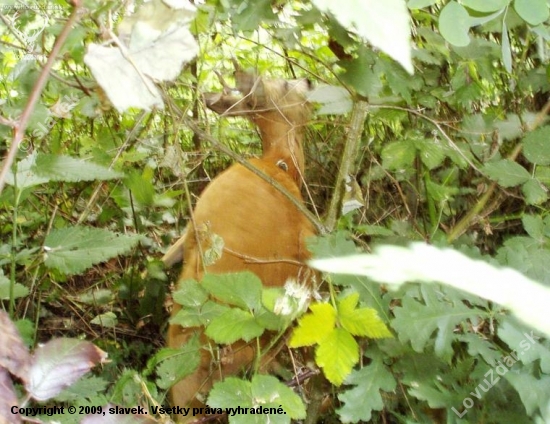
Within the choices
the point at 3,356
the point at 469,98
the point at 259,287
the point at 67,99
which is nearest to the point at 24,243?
the point at 67,99

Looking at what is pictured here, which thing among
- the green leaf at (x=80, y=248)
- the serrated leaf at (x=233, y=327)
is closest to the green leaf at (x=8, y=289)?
the green leaf at (x=80, y=248)

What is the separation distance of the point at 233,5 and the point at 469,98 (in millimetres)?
645

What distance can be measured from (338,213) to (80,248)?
65 centimetres

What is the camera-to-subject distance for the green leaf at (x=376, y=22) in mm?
361

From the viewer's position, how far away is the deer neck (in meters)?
2.42

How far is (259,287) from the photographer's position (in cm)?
106

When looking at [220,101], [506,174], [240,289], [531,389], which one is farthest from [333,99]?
[531,389]

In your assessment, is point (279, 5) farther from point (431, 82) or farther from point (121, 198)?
point (121, 198)

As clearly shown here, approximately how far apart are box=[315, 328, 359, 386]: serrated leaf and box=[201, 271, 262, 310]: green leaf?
163 millimetres

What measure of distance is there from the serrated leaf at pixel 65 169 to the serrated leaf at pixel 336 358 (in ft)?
1.45

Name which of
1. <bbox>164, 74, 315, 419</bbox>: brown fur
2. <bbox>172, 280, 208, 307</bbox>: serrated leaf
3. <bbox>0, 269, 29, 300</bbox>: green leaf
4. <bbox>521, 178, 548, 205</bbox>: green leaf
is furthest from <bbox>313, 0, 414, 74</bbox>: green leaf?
<bbox>164, 74, 315, 419</bbox>: brown fur

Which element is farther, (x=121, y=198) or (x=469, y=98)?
(x=121, y=198)

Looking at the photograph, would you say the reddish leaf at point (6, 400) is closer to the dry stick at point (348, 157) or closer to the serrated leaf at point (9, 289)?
the serrated leaf at point (9, 289)

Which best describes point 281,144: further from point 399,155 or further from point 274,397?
point 274,397
